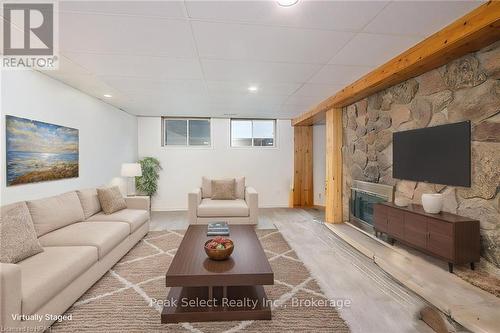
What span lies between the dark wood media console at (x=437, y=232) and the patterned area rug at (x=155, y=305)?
132 cm

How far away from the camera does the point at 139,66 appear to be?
9.64ft

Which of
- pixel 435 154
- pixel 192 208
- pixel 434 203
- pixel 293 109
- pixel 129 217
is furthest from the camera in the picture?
pixel 293 109

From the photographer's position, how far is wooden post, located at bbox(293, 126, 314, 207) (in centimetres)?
672

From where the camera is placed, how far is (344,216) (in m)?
4.87

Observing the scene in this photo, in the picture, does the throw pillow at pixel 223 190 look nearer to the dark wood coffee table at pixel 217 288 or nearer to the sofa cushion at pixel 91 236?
the sofa cushion at pixel 91 236

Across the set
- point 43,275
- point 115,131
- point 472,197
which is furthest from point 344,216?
point 115,131

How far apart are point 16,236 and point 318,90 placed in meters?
3.98

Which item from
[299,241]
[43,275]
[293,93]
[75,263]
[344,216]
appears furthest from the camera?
[344,216]

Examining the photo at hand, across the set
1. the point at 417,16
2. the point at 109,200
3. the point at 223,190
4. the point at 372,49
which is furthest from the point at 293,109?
the point at 109,200

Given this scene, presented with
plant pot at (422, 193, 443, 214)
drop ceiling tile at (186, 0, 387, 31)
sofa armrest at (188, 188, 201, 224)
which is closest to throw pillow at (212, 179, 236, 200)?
sofa armrest at (188, 188, 201, 224)

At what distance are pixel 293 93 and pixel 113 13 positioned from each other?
2842mm

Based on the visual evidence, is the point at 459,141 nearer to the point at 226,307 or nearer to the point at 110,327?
the point at 226,307

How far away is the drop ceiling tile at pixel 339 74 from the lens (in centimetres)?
306

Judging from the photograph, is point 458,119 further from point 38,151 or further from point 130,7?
point 38,151
